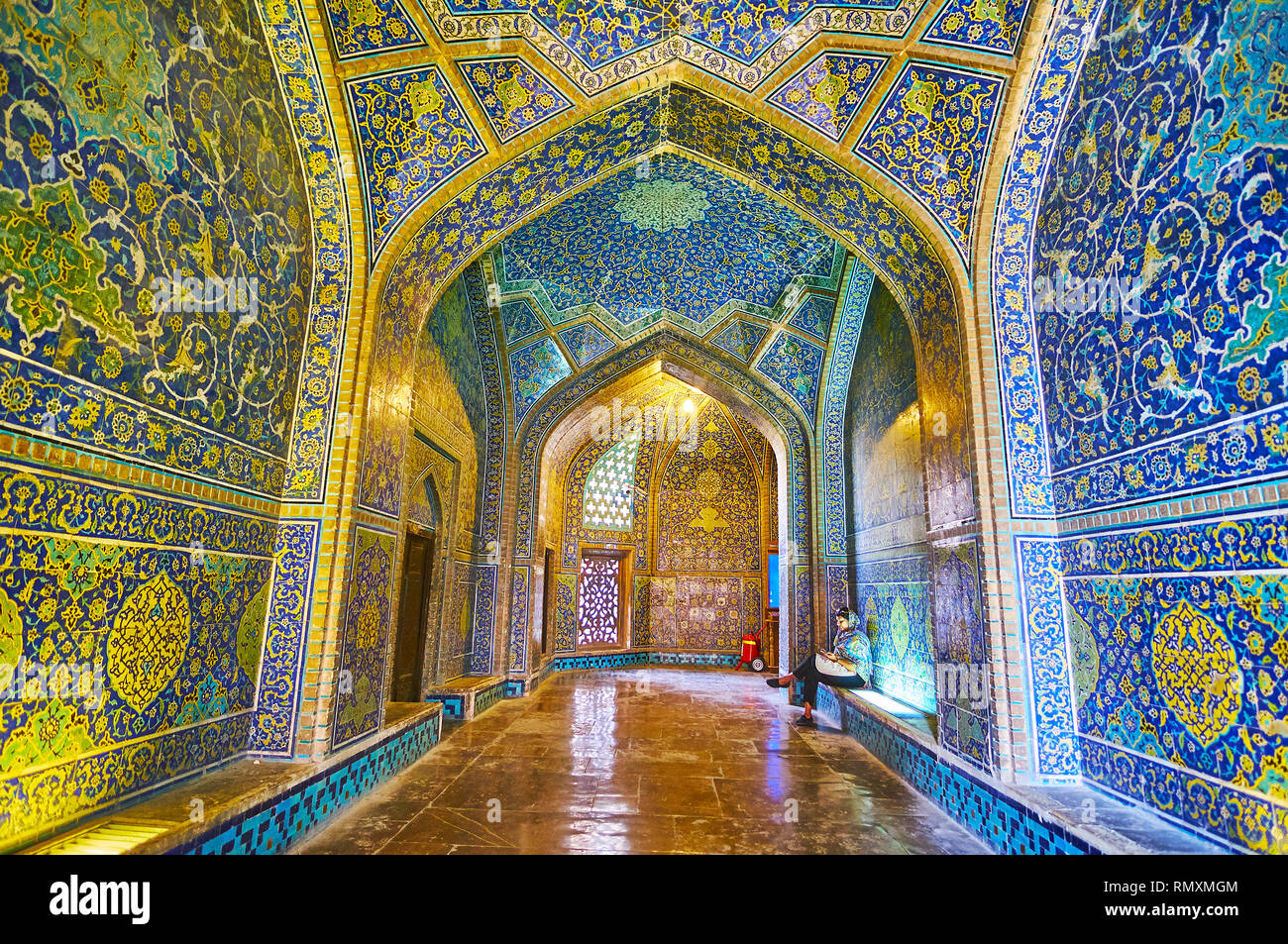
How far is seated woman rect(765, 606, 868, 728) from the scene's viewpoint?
21.3 feet

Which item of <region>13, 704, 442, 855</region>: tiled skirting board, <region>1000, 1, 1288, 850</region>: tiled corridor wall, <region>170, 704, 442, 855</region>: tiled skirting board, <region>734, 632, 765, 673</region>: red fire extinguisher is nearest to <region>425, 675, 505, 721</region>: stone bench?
<region>170, 704, 442, 855</region>: tiled skirting board

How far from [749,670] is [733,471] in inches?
151

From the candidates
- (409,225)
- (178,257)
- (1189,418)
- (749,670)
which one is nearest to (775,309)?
(409,225)

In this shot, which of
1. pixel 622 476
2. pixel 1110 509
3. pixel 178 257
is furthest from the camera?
pixel 622 476

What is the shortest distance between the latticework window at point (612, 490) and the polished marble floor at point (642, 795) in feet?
17.6

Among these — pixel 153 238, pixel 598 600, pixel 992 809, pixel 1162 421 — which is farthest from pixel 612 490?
pixel 1162 421

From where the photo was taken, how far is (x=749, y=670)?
11375 millimetres

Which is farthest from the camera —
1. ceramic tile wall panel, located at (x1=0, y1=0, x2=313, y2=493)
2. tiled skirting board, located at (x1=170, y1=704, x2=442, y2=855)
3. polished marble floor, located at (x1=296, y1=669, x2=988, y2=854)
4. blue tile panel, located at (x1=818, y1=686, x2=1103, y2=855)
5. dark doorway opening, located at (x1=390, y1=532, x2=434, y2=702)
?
dark doorway opening, located at (x1=390, y1=532, x2=434, y2=702)

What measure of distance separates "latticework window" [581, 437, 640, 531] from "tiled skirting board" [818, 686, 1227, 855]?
7.11m

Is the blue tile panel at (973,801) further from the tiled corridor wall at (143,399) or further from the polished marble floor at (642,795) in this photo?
the tiled corridor wall at (143,399)

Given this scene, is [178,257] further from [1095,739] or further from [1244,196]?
[1095,739]

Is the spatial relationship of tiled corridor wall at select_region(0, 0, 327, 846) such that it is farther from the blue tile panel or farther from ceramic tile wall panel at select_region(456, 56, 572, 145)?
the blue tile panel

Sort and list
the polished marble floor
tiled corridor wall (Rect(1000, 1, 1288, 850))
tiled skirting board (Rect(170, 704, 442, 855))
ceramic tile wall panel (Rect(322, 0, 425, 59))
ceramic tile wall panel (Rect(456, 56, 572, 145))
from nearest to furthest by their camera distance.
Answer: tiled corridor wall (Rect(1000, 1, 1288, 850)) → tiled skirting board (Rect(170, 704, 442, 855)) → the polished marble floor → ceramic tile wall panel (Rect(322, 0, 425, 59)) → ceramic tile wall panel (Rect(456, 56, 572, 145))

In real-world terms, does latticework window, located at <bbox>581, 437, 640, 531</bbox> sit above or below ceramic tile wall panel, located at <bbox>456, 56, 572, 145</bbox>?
below
